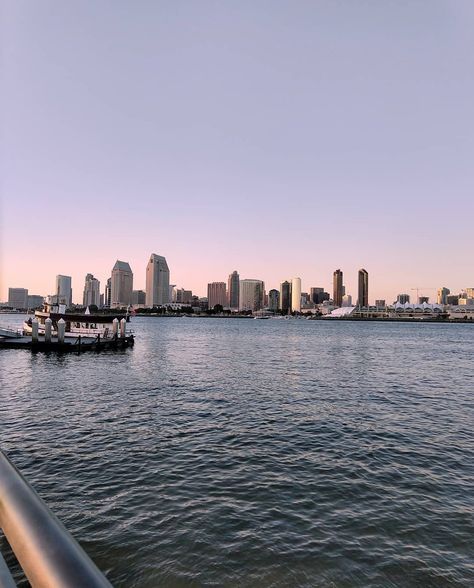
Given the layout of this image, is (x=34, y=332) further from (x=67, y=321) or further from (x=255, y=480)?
(x=255, y=480)

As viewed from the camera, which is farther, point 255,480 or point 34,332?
point 34,332

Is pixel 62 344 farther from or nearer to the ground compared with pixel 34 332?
nearer to the ground

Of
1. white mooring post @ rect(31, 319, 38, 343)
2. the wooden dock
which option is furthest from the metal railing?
white mooring post @ rect(31, 319, 38, 343)

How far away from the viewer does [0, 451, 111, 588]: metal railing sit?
135 centimetres

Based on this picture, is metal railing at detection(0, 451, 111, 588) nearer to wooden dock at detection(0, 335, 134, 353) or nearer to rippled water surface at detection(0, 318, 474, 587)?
rippled water surface at detection(0, 318, 474, 587)

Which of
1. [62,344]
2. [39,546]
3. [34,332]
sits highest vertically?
[39,546]

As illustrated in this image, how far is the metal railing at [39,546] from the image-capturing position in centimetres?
135

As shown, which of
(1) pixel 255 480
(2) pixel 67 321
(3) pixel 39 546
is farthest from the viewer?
(2) pixel 67 321

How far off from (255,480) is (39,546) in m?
14.3

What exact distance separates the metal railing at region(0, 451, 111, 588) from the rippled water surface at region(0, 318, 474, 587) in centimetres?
919

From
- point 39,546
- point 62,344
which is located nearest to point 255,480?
point 39,546

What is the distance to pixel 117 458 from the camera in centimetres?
1666

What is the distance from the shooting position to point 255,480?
14.6m

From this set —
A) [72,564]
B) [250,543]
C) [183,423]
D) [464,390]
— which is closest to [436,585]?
[250,543]
